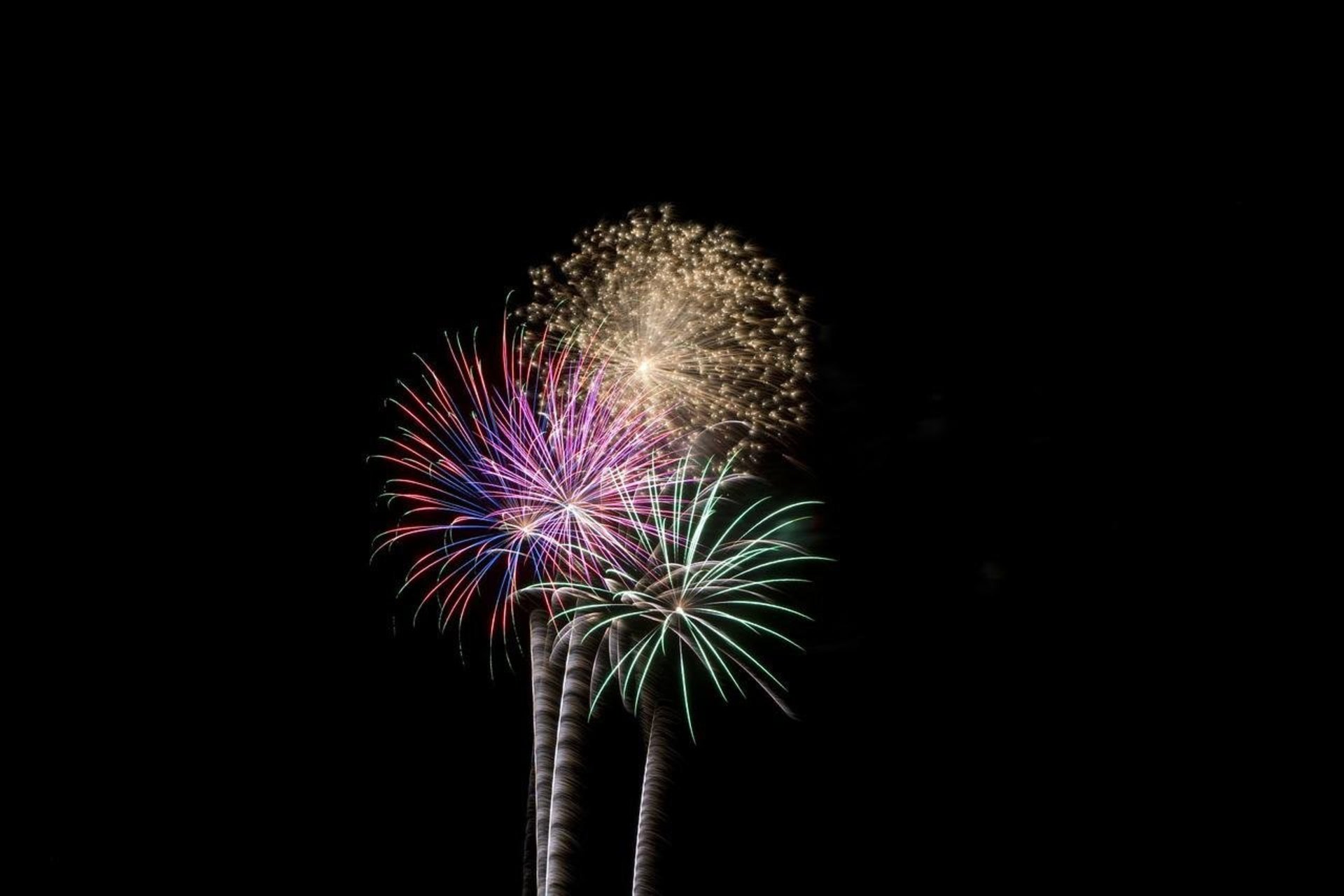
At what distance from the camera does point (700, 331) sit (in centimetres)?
700

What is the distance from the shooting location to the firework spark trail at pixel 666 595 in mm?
6559

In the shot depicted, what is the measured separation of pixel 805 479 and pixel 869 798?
3.47m

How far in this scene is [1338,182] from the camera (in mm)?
7176

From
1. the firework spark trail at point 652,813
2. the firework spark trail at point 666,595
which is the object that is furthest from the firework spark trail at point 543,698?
the firework spark trail at point 652,813

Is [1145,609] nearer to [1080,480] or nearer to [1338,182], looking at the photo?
[1080,480]

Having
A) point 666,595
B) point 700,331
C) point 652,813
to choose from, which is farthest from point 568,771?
point 700,331


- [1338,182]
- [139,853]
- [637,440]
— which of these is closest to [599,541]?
[637,440]

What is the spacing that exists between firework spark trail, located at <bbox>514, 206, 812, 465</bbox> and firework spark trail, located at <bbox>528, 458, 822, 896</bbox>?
475mm

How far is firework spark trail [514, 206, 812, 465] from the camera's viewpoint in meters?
6.77

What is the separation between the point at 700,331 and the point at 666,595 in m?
2.06

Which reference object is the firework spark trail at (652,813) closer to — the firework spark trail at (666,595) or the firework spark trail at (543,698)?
the firework spark trail at (666,595)

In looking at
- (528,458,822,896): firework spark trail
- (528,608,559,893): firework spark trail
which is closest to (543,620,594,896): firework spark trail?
(528,458,822,896): firework spark trail

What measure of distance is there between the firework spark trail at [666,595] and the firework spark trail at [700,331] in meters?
0.47

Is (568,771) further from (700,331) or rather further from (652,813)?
(700,331)
